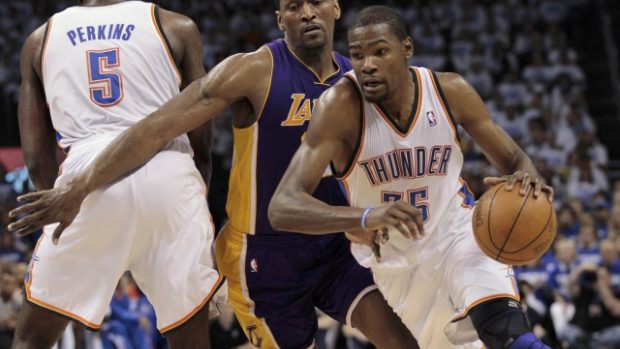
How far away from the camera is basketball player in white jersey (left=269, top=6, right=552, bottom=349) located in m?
4.05

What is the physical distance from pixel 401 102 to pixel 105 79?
54.1 inches

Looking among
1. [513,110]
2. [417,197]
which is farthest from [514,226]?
Result: [513,110]

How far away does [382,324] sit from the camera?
15.3ft

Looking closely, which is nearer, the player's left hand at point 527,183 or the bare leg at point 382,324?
the player's left hand at point 527,183

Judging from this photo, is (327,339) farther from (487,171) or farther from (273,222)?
(273,222)

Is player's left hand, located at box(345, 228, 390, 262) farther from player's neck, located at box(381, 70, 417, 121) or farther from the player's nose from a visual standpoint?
the player's nose

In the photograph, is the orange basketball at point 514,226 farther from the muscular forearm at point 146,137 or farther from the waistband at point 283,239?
the muscular forearm at point 146,137

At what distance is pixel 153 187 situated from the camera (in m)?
4.02

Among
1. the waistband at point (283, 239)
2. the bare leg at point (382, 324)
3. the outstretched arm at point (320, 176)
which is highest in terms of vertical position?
the outstretched arm at point (320, 176)

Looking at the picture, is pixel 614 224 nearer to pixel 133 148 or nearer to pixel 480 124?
pixel 480 124

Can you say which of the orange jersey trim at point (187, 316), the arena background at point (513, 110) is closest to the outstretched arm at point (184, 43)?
the orange jersey trim at point (187, 316)

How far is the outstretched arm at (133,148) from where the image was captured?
156 inches

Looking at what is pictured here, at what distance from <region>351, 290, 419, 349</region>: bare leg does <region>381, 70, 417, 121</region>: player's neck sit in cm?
97

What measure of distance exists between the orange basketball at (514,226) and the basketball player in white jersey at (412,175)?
78 mm
